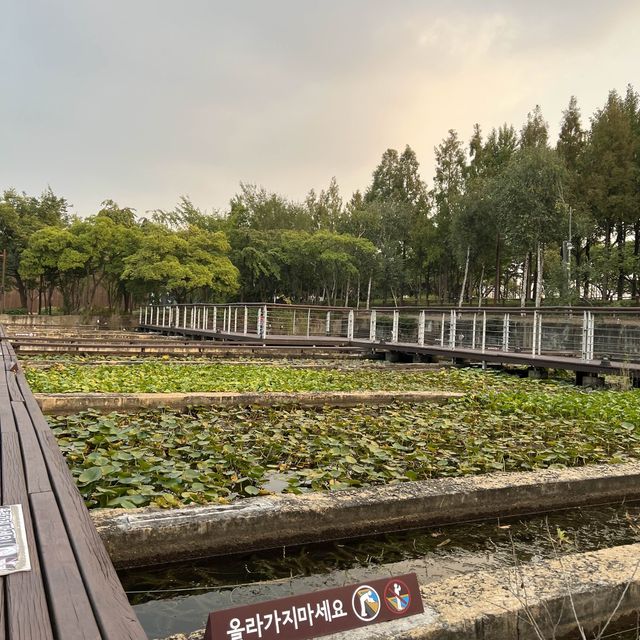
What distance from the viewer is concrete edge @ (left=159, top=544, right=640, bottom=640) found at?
5.32 ft

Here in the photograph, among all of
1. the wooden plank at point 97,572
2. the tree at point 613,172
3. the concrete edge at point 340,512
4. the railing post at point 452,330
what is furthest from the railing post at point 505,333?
the tree at point 613,172

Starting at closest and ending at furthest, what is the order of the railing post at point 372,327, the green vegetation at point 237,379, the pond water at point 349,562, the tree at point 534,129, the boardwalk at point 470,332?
the pond water at point 349,562, the green vegetation at point 237,379, the boardwalk at point 470,332, the railing post at point 372,327, the tree at point 534,129

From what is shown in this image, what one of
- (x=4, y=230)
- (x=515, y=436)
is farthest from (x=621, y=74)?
(x=4, y=230)

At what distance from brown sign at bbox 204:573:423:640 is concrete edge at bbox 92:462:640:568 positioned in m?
1.27

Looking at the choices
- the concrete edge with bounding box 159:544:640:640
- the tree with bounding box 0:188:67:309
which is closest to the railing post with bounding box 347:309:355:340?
the concrete edge with bounding box 159:544:640:640

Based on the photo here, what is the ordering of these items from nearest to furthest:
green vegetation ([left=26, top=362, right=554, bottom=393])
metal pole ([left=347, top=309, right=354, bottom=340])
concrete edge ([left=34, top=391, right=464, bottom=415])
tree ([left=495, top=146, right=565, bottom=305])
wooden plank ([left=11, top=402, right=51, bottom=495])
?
wooden plank ([left=11, top=402, right=51, bottom=495]) < concrete edge ([left=34, top=391, right=464, bottom=415]) < green vegetation ([left=26, top=362, right=554, bottom=393]) < metal pole ([left=347, top=309, right=354, bottom=340]) < tree ([left=495, top=146, right=565, bottom=305])

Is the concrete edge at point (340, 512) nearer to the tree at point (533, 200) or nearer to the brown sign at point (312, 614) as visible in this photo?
the brown sign at point (312, 614)

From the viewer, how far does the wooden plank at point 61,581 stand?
4.27ft

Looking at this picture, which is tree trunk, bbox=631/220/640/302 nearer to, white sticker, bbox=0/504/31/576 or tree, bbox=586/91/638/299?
tree, bbox=586/91/638/299

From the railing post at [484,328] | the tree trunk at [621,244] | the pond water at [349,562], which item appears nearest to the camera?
the pond water at [349,562]

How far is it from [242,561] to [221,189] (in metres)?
47.3

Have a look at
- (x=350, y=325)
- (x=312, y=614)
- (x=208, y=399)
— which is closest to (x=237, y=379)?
(x=208, y=399)

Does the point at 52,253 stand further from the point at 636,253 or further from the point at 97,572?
the point at 97,572

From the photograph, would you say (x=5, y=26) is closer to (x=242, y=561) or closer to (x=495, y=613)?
(x=242, y=561)
